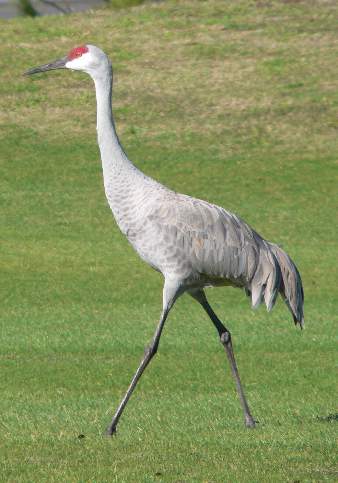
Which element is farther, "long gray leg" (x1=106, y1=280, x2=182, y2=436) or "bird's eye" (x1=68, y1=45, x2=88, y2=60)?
"bird's eye" (x1=68, y1=45, x2=88, y2=60)

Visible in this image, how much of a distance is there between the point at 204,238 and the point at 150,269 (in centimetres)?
738

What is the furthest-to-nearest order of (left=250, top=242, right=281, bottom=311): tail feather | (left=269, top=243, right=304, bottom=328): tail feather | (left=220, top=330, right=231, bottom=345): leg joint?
(left=220, top=330, right=231, bottom=345): leg joint → (left=269, top=243, right=304, bottom=328): tail feather → (left=250, top=242, right=281, bottom=311): tail feather

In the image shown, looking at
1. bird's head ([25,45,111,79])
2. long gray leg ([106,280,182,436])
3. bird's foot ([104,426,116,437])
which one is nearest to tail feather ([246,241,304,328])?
long gray leg ([106,280,182,436])

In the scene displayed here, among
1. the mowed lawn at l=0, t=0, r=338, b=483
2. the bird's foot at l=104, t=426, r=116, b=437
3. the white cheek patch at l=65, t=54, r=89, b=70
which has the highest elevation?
the white cheek patch at l=65, t=54, r=89, b=70

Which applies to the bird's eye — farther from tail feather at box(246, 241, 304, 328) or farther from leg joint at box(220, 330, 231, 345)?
leg joint at box(220, 330, 231, 345)

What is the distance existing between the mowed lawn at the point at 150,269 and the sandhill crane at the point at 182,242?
3.06 ft

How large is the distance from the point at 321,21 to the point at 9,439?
76.5 feet

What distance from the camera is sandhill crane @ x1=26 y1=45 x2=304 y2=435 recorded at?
30.4ft

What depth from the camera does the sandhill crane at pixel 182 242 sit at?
30.4 ft

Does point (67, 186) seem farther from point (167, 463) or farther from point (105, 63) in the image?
point (167, 463)

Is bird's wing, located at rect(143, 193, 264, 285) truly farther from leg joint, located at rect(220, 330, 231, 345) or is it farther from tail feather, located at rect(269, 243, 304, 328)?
leg joint, located at rect(220, 330, 231, 345)

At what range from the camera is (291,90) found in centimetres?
2652

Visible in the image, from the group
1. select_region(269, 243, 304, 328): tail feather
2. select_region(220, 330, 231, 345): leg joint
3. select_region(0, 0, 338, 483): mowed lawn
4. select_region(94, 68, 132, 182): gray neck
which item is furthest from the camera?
select_region(220, 330, 231, 345): leg joint

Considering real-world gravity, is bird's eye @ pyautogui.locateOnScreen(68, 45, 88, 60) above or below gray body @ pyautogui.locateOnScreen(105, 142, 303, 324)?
above
